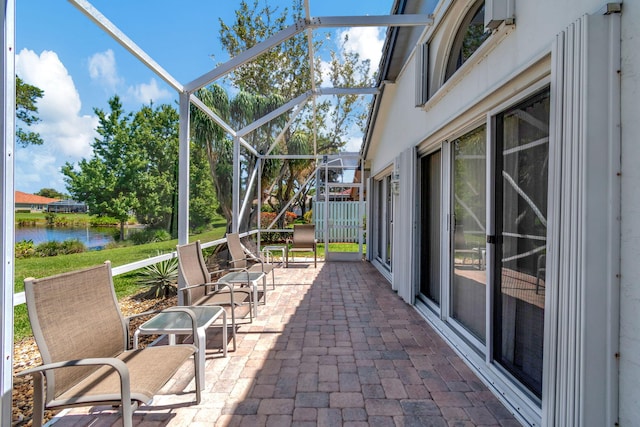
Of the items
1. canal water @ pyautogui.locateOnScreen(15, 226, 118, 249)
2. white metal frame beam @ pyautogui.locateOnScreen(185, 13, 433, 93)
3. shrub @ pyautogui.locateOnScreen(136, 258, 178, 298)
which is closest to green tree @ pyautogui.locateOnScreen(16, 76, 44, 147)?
canal water @ pyautogui.locateOnScreen(15, 226, 118, 249)

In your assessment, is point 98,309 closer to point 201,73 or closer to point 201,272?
point 201,272

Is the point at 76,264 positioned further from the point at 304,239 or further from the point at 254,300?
the point at 304,239

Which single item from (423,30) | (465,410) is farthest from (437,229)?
(423,30)

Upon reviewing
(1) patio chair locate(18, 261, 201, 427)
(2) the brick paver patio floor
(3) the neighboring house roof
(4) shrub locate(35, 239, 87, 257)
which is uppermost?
(3) the neighboring house roof

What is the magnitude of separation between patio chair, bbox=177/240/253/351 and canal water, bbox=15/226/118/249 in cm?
66

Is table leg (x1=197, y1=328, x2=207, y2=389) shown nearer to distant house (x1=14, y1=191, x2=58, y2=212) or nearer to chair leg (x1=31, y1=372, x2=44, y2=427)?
chair leg (x1=31, y1=372, x2=44, y2=427)

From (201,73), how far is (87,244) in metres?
2.24

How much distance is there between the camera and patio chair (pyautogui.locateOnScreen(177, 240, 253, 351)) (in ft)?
10.9

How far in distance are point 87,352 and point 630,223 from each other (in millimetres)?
2862

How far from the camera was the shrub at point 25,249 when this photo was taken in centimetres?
207

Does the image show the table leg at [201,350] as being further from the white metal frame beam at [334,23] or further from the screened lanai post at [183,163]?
the white metal frame beam at [334,23]

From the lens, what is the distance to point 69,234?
8.60ft

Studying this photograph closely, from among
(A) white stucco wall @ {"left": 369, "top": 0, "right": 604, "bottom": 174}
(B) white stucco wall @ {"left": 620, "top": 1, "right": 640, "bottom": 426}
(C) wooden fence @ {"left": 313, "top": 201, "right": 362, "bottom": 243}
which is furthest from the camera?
(C) wooden fence @ {"left": 313, "top": 201, "right": 362, "bottom": 243}

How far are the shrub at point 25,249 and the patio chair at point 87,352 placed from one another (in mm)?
432
